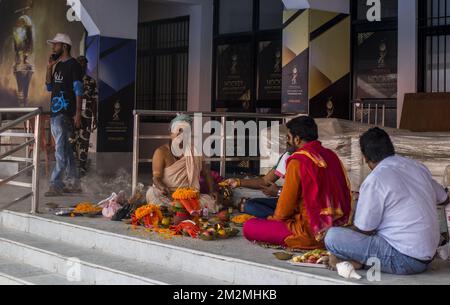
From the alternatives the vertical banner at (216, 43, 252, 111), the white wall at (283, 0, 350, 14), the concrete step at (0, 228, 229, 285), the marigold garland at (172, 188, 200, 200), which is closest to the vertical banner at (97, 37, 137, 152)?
the vertical banner at (216, 43, 252, 111)

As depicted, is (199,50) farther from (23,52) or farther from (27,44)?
(23,52)

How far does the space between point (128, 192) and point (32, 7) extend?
6.91 m

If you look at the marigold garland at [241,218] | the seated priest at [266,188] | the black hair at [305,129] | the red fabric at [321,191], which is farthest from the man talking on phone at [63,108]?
the red fabric at [321,191]

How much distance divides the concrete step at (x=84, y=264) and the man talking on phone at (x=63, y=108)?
203cm

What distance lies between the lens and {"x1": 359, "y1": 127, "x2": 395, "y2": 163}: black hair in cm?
446

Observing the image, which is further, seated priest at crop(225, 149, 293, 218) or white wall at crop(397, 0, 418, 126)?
white wall at crop(397, 0, 418, 126)

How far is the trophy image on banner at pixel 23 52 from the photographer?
14.4 metres

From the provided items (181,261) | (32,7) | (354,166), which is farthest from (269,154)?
(32,7)

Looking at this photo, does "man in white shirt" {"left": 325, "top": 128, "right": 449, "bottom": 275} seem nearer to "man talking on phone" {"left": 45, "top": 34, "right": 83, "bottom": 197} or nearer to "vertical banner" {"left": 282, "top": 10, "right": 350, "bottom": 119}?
"man talking on phone" {"left": 45, "top": 34, "right": 83, "bottom": 197}

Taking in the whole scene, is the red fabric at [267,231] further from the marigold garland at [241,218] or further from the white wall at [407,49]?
the white wall at [407,49]

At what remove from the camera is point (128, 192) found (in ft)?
29.5

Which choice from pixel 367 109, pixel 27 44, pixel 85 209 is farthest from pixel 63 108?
pixel 27 44

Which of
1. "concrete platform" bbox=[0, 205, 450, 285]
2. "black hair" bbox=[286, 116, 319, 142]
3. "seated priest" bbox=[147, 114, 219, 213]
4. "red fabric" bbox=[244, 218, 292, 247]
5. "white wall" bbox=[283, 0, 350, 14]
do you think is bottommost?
"concrete platform" bbox=[0, 205, 450, 285]
